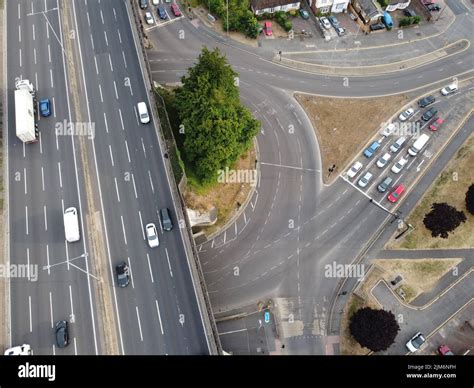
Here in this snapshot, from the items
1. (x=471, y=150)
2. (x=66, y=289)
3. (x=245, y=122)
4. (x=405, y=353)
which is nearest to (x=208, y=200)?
(x=245, y=122)

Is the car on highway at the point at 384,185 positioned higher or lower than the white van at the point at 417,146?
A: lower

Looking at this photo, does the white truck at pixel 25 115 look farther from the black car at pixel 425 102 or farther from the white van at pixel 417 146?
the black car at pixel 425 102

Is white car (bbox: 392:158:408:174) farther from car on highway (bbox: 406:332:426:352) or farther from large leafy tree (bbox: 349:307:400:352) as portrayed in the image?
car on highway (bbox: 406:332:426:352)

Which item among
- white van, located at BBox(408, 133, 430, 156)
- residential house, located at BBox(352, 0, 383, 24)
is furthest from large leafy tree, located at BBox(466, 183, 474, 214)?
residential house, located at BBox(352, 0, 383, 24)

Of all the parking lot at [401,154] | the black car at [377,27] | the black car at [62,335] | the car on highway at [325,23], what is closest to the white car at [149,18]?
the car on highway at [325,23]

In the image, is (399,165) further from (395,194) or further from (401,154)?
(395,194)

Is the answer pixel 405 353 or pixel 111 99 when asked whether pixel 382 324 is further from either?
pixel 111 99
